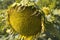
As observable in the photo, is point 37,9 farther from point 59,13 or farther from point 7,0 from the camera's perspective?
point 7,0

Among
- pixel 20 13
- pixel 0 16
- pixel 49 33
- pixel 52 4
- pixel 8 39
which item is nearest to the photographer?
pixel 20 13

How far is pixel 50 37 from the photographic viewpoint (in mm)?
2014

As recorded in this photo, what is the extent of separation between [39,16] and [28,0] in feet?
0.49

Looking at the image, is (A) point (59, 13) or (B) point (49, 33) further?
(A) point (59, 13)

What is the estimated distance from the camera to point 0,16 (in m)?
2.29

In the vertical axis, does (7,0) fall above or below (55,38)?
above

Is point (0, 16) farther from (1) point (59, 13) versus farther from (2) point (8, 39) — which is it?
(1) point (59, 13)

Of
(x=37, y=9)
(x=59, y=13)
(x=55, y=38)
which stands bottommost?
(x=55, y=38)

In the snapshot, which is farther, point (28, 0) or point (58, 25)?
point (58, 25)

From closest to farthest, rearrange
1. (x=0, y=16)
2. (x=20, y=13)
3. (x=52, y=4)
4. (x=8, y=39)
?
Result: (x=20, y=13) → (x=8, y=39) → (x=0, y=16) → (x=52, y=4)

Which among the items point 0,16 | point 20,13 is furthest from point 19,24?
point 0,16

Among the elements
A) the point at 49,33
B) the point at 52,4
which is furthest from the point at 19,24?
the point at 52,4

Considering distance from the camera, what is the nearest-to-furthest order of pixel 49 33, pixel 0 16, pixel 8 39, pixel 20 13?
pixel 20 13, pixel 49 33, pixel 8 39, pixel 0 16

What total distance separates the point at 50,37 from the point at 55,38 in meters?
0.04
